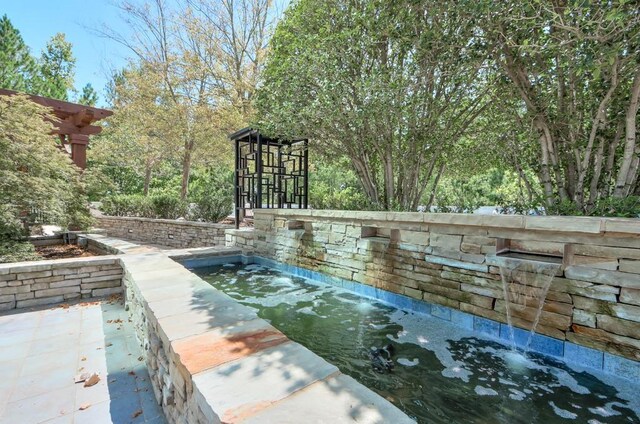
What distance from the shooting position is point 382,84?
415 cm

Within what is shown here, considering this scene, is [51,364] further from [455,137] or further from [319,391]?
[455,137]

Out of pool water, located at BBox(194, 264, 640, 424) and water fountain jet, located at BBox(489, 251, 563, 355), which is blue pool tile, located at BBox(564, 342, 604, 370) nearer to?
pool water, located at BBox(194, 264, 640, 424)

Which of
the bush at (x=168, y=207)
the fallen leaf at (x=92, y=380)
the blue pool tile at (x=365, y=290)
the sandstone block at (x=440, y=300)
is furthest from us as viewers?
the bush at (x=168, y=207)

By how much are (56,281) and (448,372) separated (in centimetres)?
465

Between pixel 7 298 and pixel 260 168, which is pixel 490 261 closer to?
pixel 260 168

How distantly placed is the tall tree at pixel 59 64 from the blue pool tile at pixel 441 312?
24.8 meters

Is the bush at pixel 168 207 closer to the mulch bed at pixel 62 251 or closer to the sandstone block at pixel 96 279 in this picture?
the mulch bed at pixel 62 251

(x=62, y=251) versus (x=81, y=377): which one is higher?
(x=62, y=251)

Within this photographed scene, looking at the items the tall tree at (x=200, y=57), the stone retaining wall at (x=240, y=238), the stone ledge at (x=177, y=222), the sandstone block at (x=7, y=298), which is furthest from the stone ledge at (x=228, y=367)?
the tall tree at (x=200, y=57)

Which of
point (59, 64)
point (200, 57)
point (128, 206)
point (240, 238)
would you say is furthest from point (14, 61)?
point (240, 238)

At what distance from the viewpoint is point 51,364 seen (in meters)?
2.47

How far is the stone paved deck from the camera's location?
193 cm

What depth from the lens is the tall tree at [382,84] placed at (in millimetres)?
3916

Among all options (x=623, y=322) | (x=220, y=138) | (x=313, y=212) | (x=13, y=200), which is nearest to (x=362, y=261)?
(x=313, y=212)
